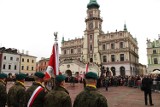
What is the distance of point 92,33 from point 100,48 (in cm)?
567

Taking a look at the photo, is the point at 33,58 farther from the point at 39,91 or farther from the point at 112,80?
the point at 39,91

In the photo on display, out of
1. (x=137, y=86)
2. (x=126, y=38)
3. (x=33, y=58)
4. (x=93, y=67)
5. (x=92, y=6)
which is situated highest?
(x=92, y=6)

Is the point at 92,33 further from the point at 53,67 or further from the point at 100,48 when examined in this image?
the point at 53,67

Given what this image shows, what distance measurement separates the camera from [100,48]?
62031 mm

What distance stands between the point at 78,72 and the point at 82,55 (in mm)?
13358

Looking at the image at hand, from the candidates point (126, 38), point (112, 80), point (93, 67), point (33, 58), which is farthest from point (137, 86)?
point (33, 58)

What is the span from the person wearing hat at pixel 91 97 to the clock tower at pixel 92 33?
57166mm

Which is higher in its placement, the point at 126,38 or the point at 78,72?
the point at 126,38

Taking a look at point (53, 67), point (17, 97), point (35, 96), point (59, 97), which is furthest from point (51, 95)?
point (53, 67)

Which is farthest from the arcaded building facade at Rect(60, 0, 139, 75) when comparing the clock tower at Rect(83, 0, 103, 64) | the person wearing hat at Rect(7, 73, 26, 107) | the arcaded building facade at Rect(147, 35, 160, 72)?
the person wearing hat at Rect(7, 73, 26, 107)

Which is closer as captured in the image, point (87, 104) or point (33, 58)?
point (87, 104)

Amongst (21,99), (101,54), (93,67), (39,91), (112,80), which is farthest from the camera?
(101,54)

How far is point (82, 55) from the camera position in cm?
6456

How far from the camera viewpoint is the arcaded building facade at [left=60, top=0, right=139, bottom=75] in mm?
56394
